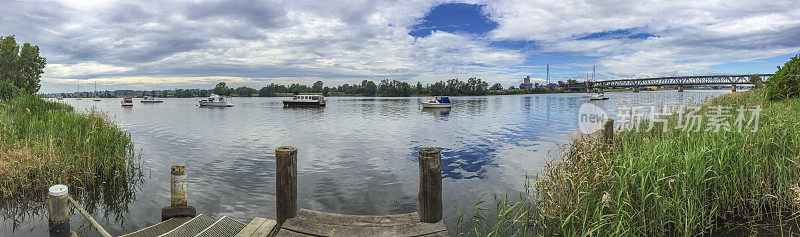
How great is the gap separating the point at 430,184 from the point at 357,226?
1.52 metres

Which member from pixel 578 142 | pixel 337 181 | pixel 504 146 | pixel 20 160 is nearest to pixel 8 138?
pixel 20 160

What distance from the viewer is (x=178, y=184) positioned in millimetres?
8156

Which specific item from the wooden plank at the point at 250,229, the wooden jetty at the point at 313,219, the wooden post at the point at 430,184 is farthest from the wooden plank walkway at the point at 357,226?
the wooden plank at the point at 250,229

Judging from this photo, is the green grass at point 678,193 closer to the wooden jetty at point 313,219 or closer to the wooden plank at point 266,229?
the wooden jetty at point 313,219

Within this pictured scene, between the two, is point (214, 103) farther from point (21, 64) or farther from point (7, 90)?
point (7, 90)

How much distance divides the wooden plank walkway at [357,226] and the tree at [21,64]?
47466 millimetres

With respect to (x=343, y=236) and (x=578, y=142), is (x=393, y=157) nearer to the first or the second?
(x=578, y=142)

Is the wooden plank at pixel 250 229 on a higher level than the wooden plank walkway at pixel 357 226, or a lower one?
lower

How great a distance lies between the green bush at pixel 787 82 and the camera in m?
17.1

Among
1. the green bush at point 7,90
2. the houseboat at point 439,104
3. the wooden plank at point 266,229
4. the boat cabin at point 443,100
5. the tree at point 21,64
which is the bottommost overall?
the wooden plank at point 266,229

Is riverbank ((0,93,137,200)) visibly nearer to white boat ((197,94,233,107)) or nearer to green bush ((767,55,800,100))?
green bush ((767,55,800,100))

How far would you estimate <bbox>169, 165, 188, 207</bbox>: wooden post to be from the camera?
26.3 feet

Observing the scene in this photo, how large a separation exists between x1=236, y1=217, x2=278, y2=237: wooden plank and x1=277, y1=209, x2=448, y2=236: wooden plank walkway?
27 centimetres

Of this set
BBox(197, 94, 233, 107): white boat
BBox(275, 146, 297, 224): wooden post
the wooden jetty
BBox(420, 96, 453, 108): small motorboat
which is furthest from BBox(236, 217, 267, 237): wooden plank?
BBox(197, 94, 233, 107): white boat
